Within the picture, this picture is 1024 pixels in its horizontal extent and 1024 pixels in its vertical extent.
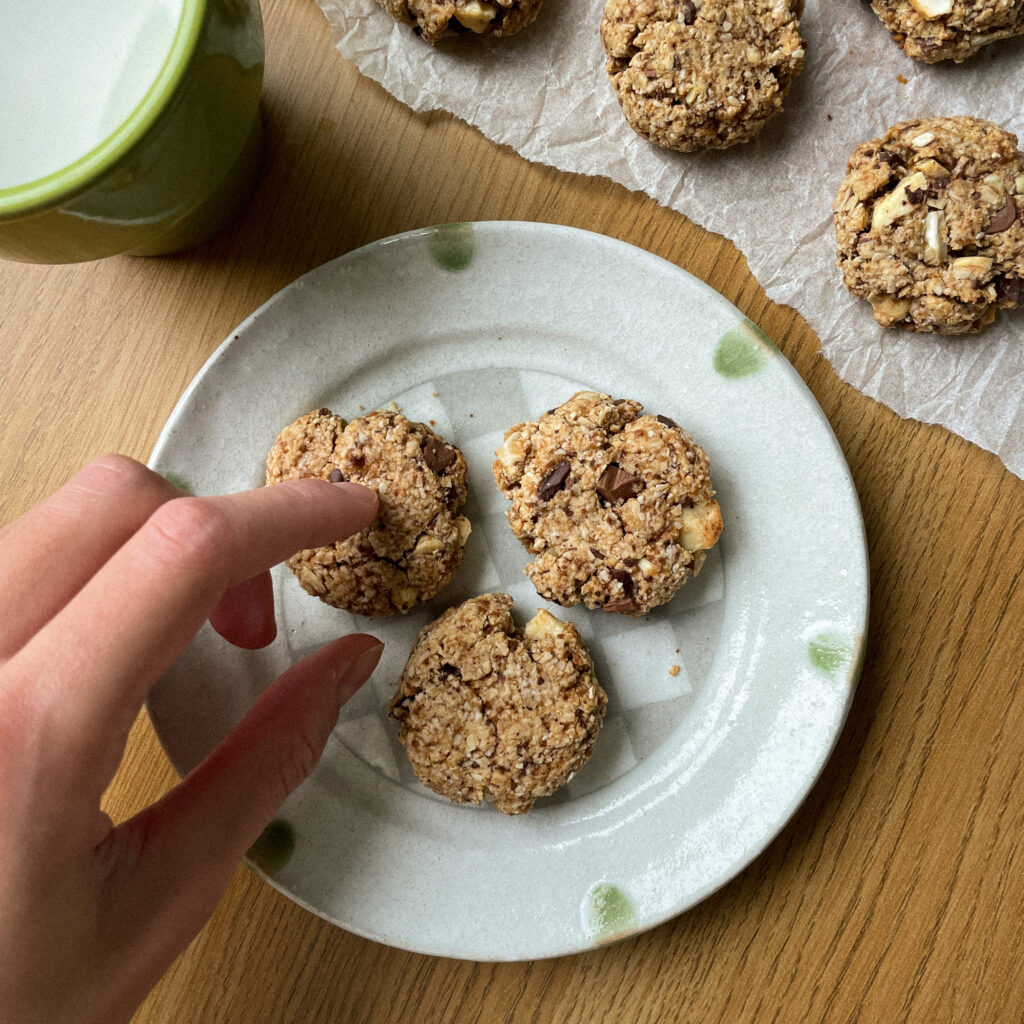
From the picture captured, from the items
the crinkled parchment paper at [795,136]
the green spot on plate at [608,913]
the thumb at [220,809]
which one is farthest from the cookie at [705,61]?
the green spot on plate at [608,913]

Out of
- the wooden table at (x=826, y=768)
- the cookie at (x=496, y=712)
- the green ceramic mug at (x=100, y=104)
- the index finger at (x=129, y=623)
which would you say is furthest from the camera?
the wooden table at (x=826, y=768)

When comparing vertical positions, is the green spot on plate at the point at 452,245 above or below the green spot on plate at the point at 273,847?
above

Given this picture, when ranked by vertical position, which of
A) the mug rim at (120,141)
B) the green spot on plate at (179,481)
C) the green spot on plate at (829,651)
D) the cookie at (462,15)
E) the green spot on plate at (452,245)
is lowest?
the green spot on plate at (829,651)

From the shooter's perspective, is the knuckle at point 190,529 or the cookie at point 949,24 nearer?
the knuckle at point 190,529

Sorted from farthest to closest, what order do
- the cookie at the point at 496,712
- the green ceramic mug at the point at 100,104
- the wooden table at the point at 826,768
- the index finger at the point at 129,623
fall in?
1. the wooden table at the point at 826,768
2. the cookie at the point at 496,712
3. the green ceramic mug at the point at 100,104
4. the index finger at the point at 129,623

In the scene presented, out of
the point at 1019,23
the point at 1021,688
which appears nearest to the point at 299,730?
the point at 1021,688

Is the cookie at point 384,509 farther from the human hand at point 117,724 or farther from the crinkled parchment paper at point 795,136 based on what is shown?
the crinkled parchment paper at point 795,136

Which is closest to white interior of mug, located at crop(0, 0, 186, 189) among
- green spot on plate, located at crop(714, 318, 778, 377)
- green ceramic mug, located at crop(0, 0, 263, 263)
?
green ceramic mug, located at crop(0, 0, 263, 263)
